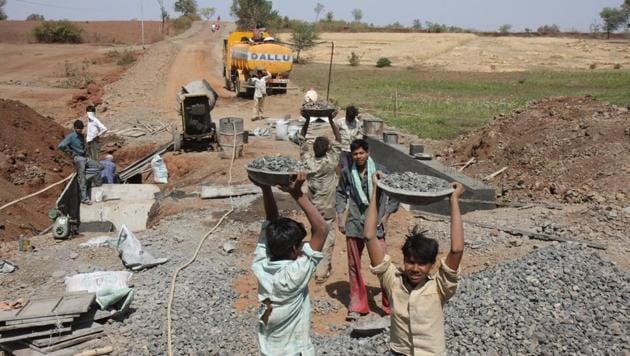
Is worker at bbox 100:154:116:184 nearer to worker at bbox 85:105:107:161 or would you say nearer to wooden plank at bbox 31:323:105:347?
worker at bbox 85:105:107:161

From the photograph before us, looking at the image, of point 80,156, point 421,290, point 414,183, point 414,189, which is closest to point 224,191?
point 80,156

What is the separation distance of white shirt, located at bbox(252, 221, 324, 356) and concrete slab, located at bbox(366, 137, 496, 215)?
5523 millimetres

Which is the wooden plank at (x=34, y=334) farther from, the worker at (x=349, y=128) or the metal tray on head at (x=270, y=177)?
the worker at (x=349, y=128)

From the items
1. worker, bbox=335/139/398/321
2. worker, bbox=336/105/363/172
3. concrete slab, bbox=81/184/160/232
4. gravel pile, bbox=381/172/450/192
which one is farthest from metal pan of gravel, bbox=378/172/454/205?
concrete slab, bbox=81/184/160/232

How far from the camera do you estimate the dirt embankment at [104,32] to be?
2273 inches

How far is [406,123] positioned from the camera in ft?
61.7

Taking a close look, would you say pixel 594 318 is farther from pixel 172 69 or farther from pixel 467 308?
pixel 172 69

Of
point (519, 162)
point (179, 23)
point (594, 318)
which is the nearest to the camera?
point (594, 318)

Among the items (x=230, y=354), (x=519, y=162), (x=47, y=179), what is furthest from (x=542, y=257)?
(x=47, y=179)

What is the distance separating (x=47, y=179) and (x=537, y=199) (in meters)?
10.4

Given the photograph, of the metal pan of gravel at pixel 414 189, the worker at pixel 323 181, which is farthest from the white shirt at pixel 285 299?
the worker at pixel 323 181

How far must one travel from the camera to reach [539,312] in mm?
5273

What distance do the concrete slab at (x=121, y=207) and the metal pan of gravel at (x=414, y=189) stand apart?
22.6ft

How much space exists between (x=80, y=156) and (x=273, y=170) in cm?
713
